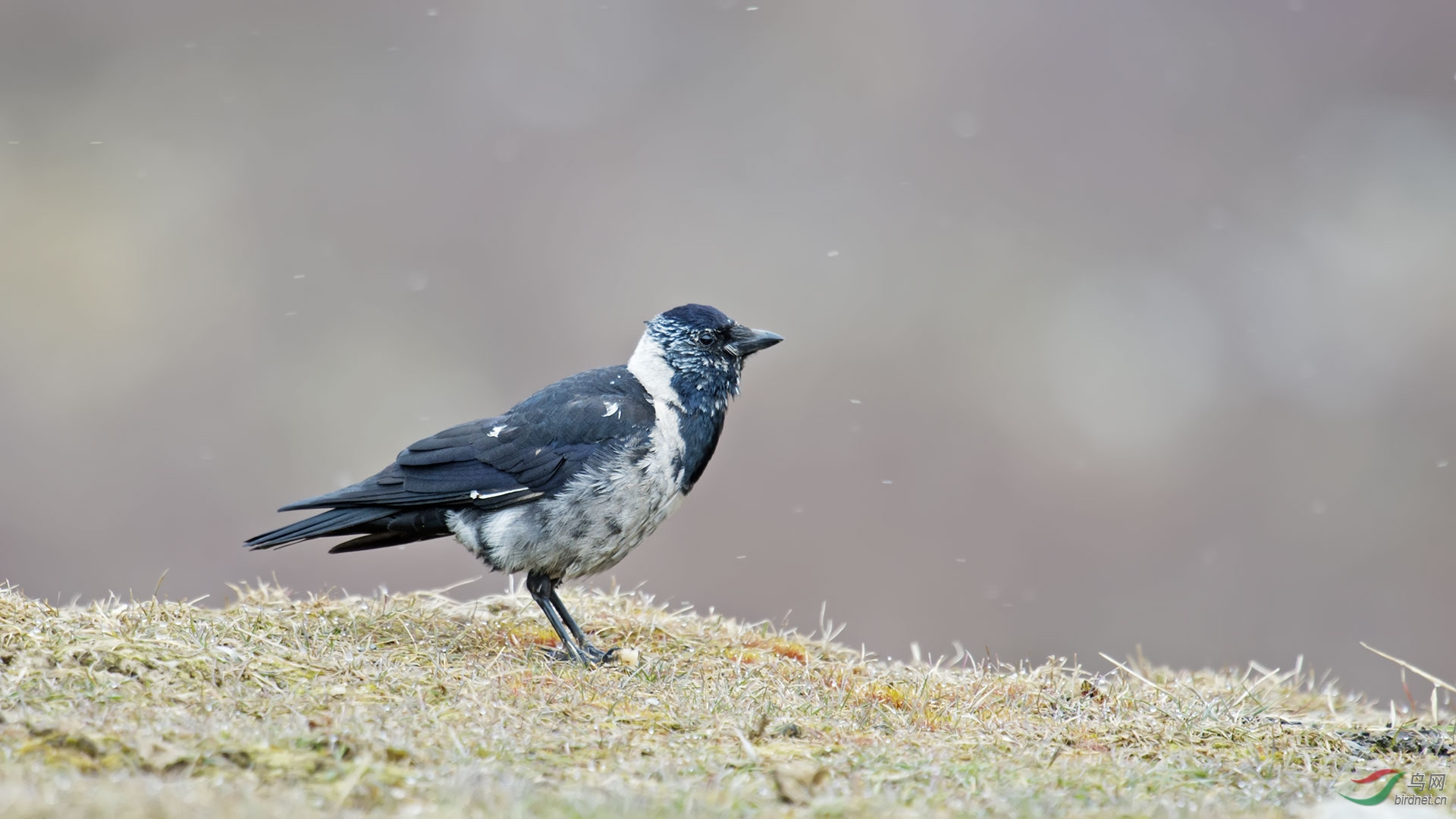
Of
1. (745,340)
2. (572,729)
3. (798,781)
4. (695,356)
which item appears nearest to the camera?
(798,781)

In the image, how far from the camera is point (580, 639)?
4.82m

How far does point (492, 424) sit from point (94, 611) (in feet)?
5.67

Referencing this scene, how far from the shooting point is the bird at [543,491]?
16.2 feet

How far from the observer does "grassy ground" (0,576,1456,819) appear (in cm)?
274

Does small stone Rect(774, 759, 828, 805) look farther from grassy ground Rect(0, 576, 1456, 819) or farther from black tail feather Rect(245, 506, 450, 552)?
black tail feather Rect(245, 506, 450, 552)

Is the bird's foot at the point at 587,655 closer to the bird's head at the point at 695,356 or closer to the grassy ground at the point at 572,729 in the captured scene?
the grassy ground at the point at 572,729

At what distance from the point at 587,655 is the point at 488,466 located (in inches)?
37.1

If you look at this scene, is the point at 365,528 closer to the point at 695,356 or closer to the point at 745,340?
the point at 695,356

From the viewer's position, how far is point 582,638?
15.8ft

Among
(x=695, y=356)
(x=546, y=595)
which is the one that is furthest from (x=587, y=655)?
(x=695, y=356)

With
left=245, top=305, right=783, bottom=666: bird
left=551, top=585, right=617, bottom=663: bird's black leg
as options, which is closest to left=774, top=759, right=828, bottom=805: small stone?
left=551, top=585, right=617, bottom=663: bird's black leg

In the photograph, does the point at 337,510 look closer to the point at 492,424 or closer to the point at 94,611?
the point at 492,424

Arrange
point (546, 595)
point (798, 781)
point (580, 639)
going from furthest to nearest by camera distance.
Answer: point (546, 595), point (580, 639), point (798, 781)

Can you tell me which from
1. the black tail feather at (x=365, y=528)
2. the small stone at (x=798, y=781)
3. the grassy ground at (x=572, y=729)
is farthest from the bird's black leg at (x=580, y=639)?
the small stone at (x=798, y=781)
